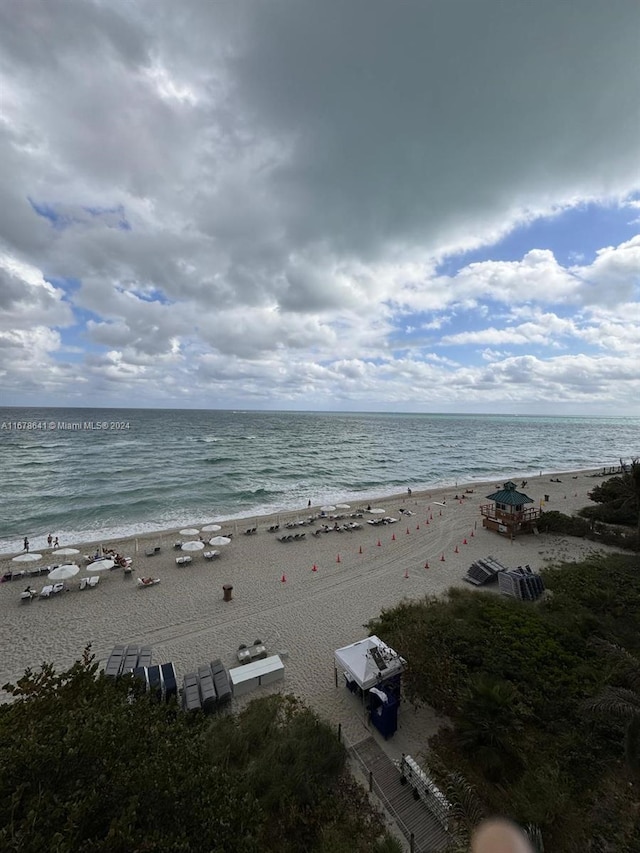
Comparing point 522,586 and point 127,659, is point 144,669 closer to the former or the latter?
point 127,659

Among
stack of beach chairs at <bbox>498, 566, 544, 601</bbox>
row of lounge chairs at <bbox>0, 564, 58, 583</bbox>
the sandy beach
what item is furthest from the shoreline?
stack of beach chairs at <bbox>498, 566, 544, 601</bbox>

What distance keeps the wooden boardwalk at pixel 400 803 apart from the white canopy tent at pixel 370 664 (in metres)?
1.36

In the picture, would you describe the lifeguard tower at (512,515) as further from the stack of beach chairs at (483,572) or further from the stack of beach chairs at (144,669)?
the stack of beach chairs at (144,669)

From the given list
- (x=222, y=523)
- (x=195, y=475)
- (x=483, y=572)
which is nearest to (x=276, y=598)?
(x=483, y=572)

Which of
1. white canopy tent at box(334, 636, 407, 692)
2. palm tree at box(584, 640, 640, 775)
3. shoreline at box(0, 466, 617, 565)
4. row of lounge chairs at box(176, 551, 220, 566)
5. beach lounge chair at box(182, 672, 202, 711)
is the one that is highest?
palm tree at box(584, 640, 640, 775)

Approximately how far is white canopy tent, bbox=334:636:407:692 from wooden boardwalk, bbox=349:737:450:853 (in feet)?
4.46

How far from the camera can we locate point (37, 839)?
3.43 metres

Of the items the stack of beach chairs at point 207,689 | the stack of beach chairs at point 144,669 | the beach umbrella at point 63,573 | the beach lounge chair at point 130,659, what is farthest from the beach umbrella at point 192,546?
the stack of beach chairs at point 207,689

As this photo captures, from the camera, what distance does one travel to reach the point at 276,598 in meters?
17.5

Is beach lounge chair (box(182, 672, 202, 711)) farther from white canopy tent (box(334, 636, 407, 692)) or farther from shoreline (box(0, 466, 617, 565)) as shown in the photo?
shoreline (box(0, 466, 617, 565))

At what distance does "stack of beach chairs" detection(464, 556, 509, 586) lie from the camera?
59.6 ft

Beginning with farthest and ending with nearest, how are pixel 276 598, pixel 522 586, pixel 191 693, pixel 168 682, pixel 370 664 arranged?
pixel 276 598 < pixel 522 586 < pixel 168 682 < pixel 191 693 < pixel 370 664

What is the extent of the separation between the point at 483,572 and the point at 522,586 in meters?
2.49

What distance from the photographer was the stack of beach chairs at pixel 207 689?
10.3 meters
